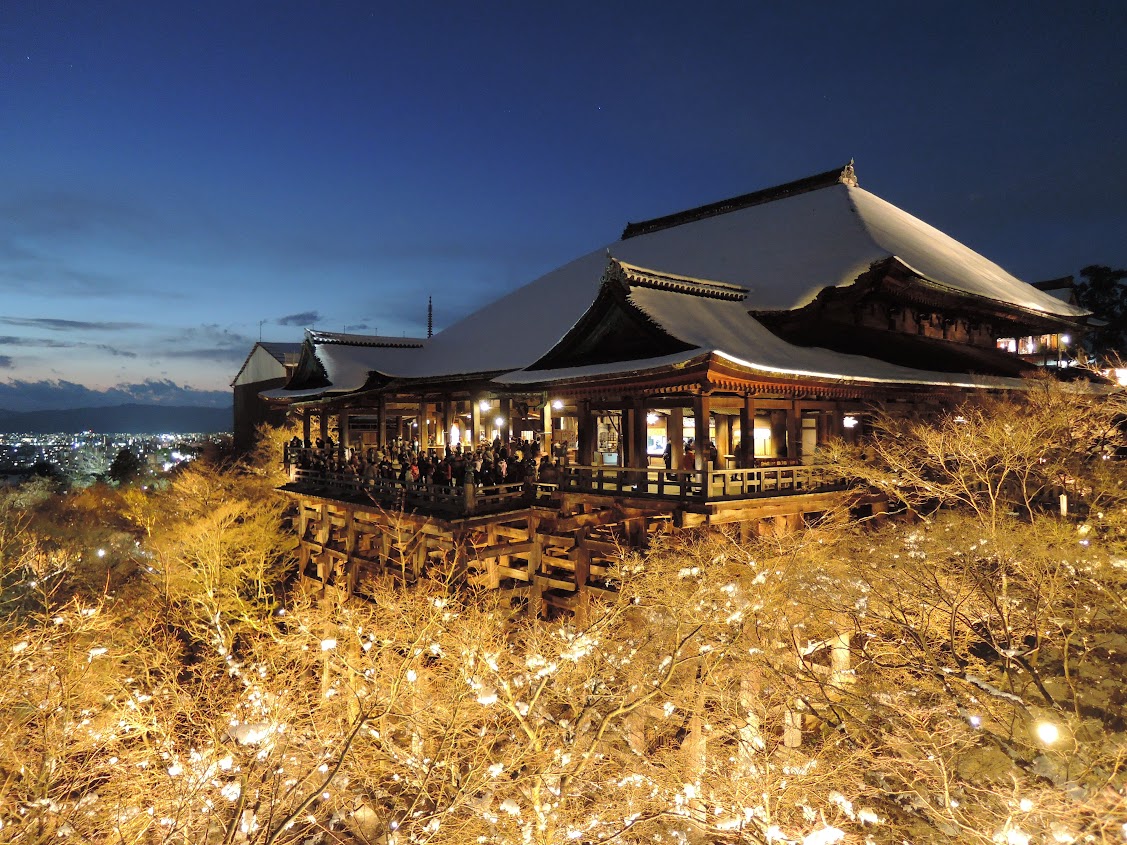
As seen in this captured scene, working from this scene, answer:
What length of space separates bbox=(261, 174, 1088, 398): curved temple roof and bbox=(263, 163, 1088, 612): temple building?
10 cm

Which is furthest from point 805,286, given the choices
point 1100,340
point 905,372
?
point 1100,340

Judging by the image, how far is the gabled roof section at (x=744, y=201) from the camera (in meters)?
24.3

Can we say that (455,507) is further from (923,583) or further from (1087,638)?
(1087,638)

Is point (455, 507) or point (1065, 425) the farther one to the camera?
point (455, 507)

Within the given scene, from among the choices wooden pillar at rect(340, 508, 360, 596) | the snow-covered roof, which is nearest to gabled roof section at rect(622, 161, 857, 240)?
the snow-covered roof

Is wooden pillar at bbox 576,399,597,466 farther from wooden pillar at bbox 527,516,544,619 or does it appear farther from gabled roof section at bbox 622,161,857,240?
gabled roof section at bbox 622,161,857,240

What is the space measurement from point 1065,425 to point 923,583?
5354 mm

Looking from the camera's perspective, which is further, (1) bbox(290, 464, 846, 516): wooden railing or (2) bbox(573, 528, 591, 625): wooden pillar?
(2) bbox(573, 528, 591, 625): wooden pillar

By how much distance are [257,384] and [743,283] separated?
3923 centimetres

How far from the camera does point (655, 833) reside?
12750 millimetres

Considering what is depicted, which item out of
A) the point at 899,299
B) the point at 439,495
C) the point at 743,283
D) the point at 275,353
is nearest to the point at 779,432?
the point at 743,283

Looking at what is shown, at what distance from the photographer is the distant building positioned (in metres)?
45.9

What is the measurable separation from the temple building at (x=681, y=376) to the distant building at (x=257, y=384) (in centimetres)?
1967

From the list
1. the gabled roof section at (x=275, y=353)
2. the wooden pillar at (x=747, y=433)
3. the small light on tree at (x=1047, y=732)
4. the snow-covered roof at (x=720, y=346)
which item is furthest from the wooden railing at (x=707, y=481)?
the gabled roof section at (x=275, y=353)
